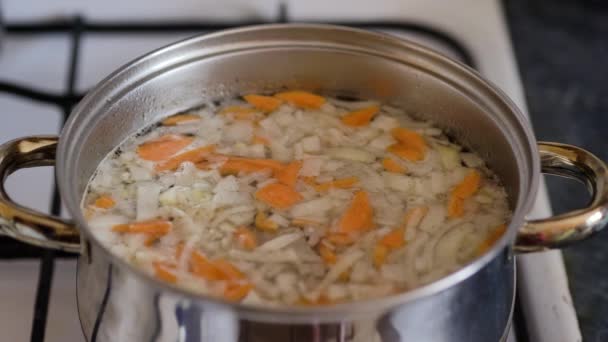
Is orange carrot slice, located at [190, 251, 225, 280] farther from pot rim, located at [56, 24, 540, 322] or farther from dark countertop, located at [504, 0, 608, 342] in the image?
dark countertop, located at [504, 0, 608, 342]

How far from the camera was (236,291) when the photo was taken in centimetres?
78

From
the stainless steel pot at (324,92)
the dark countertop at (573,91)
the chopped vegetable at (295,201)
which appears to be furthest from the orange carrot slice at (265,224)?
the dark countertop at (573,91)

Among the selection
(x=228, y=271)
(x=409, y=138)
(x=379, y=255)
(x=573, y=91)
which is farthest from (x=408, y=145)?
(x=573, y=91)

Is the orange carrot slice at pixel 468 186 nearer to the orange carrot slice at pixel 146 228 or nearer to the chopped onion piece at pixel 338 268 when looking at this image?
the chopped onion piece at pixel 338 268

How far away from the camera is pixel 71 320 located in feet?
3.17

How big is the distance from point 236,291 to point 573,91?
2.75 feet

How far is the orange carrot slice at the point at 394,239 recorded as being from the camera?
85cm

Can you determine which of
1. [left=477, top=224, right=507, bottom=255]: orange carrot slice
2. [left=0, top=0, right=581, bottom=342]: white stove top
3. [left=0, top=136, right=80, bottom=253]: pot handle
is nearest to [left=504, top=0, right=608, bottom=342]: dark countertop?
[left=0, top=0, right=581, bottom=342]: white stove top

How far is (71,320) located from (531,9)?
109 centimetres

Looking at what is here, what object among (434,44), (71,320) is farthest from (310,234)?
(434,44)

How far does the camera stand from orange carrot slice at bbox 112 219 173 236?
2.84 feet

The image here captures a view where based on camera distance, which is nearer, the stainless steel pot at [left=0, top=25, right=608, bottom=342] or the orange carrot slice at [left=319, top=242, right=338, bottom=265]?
the stainless steel pot at [left=0, top=25, right=608, bottom=342]

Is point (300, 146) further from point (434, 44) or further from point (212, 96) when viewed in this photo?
point (434, 44)

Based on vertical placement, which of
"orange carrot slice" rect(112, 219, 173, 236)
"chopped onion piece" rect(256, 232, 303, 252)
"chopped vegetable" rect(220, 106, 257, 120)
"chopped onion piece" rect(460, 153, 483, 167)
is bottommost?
"chopped onion piece" rect(256, 232, 303, 252)
